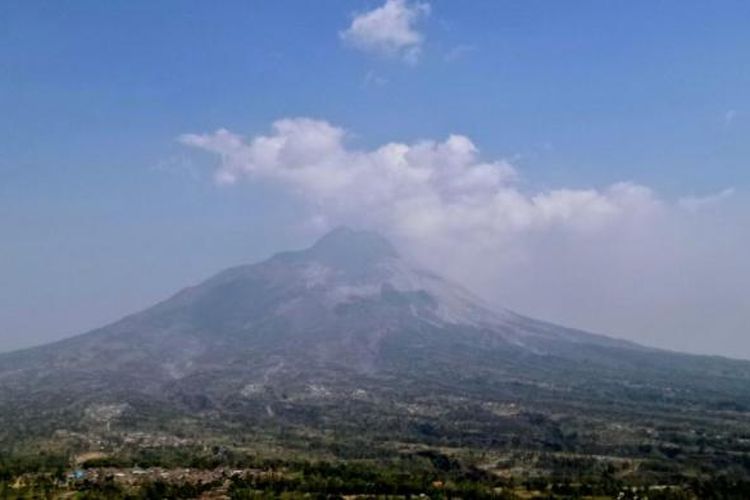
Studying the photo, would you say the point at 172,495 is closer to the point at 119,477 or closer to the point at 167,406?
the point at 119,477

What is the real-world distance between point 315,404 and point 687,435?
7658cm

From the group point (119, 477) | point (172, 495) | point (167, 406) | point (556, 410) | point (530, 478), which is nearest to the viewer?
point (172, 495)

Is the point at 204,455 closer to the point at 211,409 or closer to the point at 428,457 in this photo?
the point at 428,457

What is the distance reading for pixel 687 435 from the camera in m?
150

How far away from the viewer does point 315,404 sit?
193125mm

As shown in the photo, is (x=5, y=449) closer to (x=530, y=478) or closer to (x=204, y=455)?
(x=204, y=455)

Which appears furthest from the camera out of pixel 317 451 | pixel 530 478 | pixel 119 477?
pixel 317 451

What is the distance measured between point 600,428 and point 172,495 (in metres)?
87.5

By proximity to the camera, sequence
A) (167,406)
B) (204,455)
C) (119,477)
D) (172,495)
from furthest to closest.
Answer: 1. (167,406)
2. (204,455)
3. (119,477)
4. (172,495)

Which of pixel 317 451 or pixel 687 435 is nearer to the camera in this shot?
pixel 317 451

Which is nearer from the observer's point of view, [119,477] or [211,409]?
[119,477]

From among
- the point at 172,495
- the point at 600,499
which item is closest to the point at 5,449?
the point at 172,495

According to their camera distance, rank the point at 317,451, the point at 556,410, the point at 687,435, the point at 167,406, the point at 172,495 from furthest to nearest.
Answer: the point at 167,406, the point at 556,410, the point at 687,435, the point at 317,451, the point at 172,495

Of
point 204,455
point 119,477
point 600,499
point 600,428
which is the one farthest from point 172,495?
point 600,428
